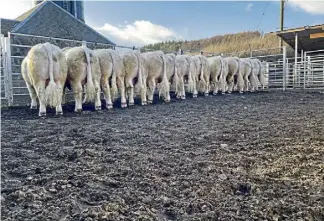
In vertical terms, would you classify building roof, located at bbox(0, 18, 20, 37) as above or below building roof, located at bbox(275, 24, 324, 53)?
above

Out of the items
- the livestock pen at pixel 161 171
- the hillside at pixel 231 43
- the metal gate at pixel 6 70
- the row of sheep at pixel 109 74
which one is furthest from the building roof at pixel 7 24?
the livestock pen at pixel 161 171

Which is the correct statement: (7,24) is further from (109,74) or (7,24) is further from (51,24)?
(109,74)

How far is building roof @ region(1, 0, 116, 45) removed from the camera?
614 inches

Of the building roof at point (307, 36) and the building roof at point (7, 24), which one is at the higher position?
the building roof at point (7, 24)

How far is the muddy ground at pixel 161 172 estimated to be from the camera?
1.51m

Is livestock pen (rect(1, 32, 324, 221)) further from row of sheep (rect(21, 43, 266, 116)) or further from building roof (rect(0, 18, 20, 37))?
building roof (rect(0, 18, 20, 37))

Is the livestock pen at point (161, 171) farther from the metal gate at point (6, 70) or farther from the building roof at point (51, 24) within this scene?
the building roof at point (51, 24)

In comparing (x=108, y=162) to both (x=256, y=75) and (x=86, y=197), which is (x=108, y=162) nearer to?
(x=86, y=197)

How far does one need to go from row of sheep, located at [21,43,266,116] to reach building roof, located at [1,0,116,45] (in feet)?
33.3

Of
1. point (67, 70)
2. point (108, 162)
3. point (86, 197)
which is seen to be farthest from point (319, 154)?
point (67, 70)

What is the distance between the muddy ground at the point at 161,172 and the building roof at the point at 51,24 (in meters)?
13.5

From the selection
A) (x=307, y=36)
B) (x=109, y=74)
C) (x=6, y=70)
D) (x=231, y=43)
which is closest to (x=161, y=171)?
(x=109, y=74)

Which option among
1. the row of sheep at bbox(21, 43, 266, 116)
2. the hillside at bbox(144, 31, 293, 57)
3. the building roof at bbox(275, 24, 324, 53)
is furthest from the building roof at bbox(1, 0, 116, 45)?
the building roof at bbox(275, 24, 324, 53)

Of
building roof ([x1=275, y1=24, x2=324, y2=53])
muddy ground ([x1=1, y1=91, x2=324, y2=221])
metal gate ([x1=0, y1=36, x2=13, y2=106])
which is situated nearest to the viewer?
muddy ground ([x1=1, y1=91, x2=324, y2=221])
